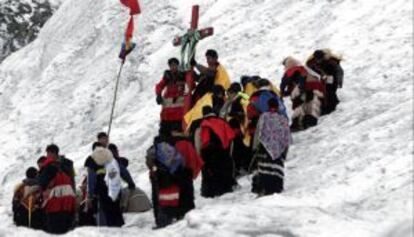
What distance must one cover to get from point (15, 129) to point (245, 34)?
7070 millimetres

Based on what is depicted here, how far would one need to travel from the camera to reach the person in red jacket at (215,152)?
11766mm

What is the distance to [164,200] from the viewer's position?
11172 millimetres

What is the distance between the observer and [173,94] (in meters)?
13.8

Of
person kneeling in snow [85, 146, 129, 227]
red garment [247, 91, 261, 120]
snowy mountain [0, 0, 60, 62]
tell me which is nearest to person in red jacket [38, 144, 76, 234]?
person kneeling in snow [85, 146, 129, 227]

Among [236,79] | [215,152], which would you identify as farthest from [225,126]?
[236,79]

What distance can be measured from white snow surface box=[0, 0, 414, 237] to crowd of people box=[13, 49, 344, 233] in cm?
38

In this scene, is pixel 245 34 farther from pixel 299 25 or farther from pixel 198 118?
pixel 198 118

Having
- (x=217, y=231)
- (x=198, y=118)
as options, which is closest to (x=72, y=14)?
(x=198, y=118)

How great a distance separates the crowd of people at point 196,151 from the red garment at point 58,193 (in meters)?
0.02

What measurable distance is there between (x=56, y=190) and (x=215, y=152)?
2.61 metres

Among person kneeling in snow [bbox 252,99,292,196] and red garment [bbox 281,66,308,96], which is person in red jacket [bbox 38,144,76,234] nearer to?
person kneeling in snow [bbox 252,99,292,196]

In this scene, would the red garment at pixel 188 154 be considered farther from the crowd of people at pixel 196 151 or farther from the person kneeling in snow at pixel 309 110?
the person kneeling in snow at pixel 309 110

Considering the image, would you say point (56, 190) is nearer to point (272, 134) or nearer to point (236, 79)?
point (272, 134)

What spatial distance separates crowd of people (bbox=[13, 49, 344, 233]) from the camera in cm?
1115
